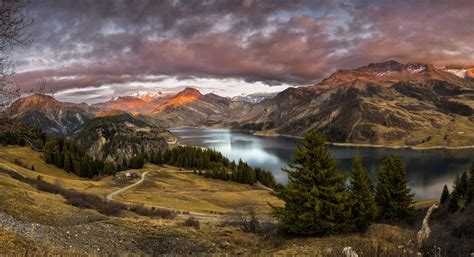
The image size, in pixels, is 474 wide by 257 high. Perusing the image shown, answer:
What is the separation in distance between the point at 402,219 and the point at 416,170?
150m

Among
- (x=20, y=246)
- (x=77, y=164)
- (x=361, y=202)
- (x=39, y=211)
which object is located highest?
(x=20, y=246)

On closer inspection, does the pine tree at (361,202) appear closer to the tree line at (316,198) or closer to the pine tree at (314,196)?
the tree line at (316,198)

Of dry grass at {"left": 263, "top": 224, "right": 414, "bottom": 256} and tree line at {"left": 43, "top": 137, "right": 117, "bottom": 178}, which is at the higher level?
dry grass at {"left": 263, "top": 224, "right": 414, "bottom": 256}

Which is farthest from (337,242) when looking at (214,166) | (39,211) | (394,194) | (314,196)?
(214,166)

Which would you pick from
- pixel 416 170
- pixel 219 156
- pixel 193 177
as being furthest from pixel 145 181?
pixel 416 170

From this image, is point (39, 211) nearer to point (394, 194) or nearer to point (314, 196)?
point (314, 196)

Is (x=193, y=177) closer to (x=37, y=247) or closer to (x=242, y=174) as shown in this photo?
(x=242, y=174)

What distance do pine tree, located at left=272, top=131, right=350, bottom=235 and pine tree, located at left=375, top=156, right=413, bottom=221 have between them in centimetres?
3249

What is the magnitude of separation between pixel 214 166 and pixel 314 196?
5745 inches

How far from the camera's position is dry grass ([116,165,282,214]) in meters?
81.7

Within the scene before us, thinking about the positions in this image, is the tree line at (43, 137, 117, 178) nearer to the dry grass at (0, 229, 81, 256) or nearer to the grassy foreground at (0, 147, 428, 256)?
the grassy foreground at (0, 147, 428, 256)

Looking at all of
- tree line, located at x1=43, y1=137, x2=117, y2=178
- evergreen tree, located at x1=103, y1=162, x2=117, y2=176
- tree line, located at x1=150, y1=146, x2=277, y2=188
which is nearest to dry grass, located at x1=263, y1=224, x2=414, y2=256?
tree line, located at x1=150, y1=146, x2=277, y2=188

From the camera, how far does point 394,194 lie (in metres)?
60.7

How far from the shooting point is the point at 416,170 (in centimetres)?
19488
